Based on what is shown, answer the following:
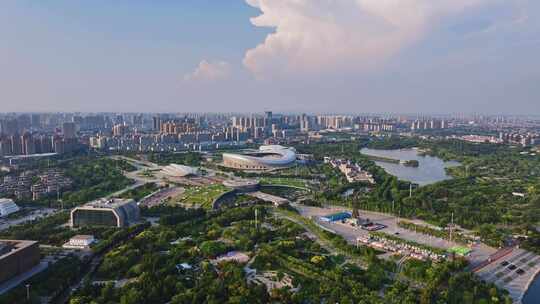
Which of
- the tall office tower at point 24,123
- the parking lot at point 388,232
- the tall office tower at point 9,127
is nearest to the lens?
the parking lot at point 388,232

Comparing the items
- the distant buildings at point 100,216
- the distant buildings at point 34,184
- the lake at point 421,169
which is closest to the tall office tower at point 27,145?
the distant buildings at point 34,184

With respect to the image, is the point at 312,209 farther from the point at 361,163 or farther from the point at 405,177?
the point at 361,163

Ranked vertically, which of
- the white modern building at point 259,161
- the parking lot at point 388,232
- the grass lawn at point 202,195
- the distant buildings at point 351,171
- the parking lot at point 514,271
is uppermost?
the white modern building at point 259,161

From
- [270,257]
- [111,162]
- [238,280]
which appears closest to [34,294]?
[238,280]

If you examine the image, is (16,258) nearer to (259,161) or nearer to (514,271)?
(514,271)


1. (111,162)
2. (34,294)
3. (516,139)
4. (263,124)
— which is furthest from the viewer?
(263,124)

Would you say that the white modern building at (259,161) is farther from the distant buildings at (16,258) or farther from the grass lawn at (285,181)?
the distant buildings at (16,258)

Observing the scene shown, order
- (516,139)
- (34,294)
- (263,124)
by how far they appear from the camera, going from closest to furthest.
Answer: (34,294)
(516,139)
(263,124)
